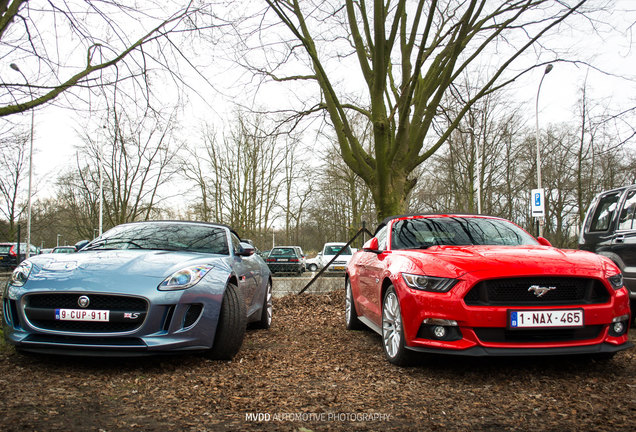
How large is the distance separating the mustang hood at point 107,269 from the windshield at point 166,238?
508 millimetres

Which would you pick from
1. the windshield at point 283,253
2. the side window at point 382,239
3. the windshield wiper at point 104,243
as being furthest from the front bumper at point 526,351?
the windshield at point 283,253

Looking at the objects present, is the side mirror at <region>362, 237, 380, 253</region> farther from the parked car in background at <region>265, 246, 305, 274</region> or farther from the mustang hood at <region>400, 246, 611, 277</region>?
the parked car in background at <region>265, 246, 305, 274</region>

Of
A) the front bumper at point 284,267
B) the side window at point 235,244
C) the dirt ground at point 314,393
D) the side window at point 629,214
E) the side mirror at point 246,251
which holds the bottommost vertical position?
the front bumper at point 284,267

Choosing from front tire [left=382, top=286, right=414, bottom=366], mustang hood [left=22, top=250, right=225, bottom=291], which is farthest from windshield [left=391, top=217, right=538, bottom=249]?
mustang hood [left=22, top=250, right=225, bottom=291]

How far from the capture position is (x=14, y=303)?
3863 millimetres

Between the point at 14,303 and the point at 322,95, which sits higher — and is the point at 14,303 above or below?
below

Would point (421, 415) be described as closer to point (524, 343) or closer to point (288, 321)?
point (524, 343)

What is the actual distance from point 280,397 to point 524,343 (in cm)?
187

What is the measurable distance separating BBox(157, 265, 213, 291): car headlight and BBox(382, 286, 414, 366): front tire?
1729 millimetres

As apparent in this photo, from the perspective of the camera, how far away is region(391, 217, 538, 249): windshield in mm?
4816

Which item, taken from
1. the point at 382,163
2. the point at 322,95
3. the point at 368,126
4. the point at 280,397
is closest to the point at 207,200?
the point at 368,126

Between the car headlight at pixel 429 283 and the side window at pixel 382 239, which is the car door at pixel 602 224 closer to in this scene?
the side window at pixel 382 239

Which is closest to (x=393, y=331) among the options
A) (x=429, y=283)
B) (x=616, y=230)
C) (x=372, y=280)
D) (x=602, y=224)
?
(x=429, y=283)

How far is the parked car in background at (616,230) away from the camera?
5.80 meters
